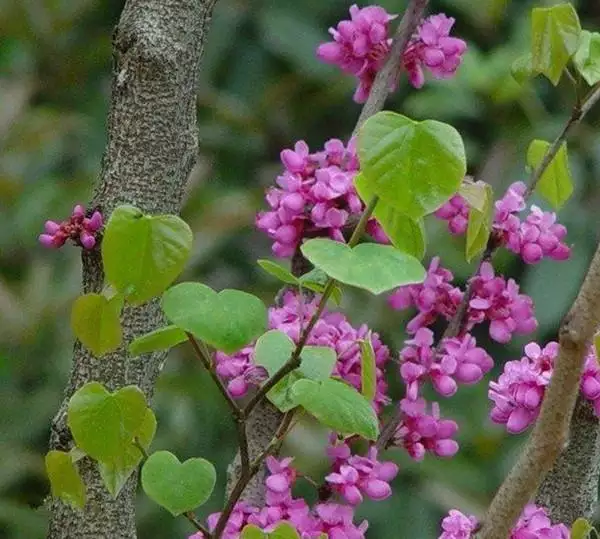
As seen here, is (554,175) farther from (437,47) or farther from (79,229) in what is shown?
(79,229)

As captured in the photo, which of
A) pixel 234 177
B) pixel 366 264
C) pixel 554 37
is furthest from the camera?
pixel 234 177

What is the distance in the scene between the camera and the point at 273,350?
17.1 inches

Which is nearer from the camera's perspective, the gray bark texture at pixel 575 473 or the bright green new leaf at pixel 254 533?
the bright green new leaf at pixel 254 533

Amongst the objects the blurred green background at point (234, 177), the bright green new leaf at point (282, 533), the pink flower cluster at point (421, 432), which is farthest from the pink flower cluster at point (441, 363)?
the blurred green background at point (234, 177)

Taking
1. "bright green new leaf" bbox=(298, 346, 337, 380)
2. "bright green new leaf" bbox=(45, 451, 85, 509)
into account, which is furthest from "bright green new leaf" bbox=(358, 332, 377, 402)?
"bright green new leaf" bbox=(45, 451, 85, 509)

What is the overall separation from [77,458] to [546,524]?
192 mm

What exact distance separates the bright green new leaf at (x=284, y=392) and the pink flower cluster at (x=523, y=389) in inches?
3.8

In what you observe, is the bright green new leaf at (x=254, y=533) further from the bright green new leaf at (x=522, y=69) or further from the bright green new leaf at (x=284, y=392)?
the bright green new leaf at (x=522, y=69)

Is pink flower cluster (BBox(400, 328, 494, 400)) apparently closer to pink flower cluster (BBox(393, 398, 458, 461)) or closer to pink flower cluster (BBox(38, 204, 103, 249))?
pink flower cluster (BBox(393, 398, 458, 461))

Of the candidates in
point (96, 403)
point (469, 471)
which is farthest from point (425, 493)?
point (96, 403)

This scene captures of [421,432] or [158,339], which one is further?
[421,432]

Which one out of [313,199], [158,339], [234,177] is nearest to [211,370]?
[158,339]

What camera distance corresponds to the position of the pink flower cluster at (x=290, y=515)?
1.61ft

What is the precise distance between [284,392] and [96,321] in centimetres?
7
